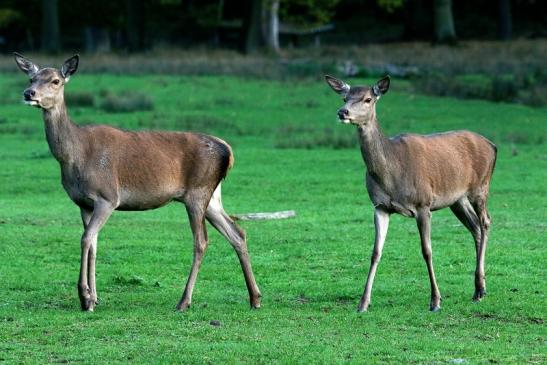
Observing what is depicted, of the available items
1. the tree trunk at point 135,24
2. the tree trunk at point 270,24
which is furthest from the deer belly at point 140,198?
the tree trunk at point 135,24

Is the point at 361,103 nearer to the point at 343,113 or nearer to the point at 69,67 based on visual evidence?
the point at 343,113

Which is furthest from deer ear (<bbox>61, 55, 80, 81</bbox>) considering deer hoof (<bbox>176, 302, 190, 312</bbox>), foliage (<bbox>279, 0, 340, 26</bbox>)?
A: foliage (<bbox>279, 0, 340, 26</bbox>)

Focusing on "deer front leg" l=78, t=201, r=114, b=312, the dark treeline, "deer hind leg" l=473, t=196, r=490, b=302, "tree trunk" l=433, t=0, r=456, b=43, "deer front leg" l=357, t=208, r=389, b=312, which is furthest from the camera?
the dark treeline

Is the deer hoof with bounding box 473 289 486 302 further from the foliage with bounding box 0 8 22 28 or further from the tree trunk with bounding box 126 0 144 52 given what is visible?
the foliage with bounding box 0 8 22 28

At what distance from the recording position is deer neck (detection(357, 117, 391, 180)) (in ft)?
37.3

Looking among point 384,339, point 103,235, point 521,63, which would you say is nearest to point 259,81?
point 521,63

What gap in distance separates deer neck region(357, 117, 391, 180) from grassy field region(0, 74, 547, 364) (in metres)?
1.22

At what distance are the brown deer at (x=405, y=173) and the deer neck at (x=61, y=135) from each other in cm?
241

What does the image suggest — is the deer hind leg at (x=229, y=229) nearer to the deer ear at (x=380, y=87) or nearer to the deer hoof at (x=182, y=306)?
the deer hoof at (x=182, y=306)

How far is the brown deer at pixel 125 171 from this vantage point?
11.1 m

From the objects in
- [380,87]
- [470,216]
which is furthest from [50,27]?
[380,87]

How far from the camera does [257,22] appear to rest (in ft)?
154

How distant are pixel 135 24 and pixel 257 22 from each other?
6.14 meters

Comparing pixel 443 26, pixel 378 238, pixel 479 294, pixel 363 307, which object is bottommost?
pixel 443 26
